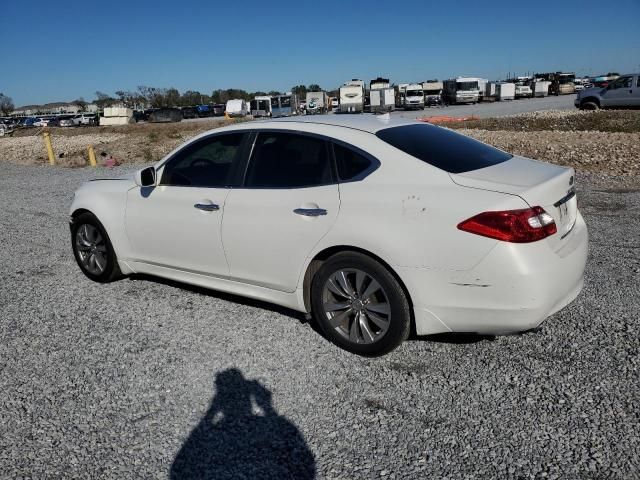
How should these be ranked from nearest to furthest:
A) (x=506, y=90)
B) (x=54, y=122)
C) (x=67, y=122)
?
(x=506, y=90) < (x=67, y=122) < (x=54, y=122)

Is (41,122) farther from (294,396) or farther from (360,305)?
(294,396)

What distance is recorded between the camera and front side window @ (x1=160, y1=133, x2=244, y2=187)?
4512 mm

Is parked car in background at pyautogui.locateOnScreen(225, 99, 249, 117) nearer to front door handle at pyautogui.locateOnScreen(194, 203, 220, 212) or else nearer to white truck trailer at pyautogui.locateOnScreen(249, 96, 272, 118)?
white truck trailer at pyautogui.locateOnScreen(249, 96, 272, 118)

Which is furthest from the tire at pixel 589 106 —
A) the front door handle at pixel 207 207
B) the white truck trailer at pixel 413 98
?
the front door handle at pixel 207 207

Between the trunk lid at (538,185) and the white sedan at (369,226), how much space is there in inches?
0.5

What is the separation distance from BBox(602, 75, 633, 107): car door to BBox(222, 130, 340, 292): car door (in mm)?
32795

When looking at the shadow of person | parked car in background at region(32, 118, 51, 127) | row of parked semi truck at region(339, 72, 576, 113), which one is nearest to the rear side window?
the shadow of person

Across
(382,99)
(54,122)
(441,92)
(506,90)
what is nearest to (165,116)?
(54,122)

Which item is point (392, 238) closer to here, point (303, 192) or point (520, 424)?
point (303, 192)

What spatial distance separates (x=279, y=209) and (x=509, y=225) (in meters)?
1.63

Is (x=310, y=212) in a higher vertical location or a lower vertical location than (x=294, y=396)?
higher

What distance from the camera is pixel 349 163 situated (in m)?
3.86

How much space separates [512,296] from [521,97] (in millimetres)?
68671

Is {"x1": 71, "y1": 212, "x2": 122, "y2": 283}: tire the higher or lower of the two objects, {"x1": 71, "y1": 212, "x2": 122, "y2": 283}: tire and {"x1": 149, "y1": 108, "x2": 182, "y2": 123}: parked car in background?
the higher
